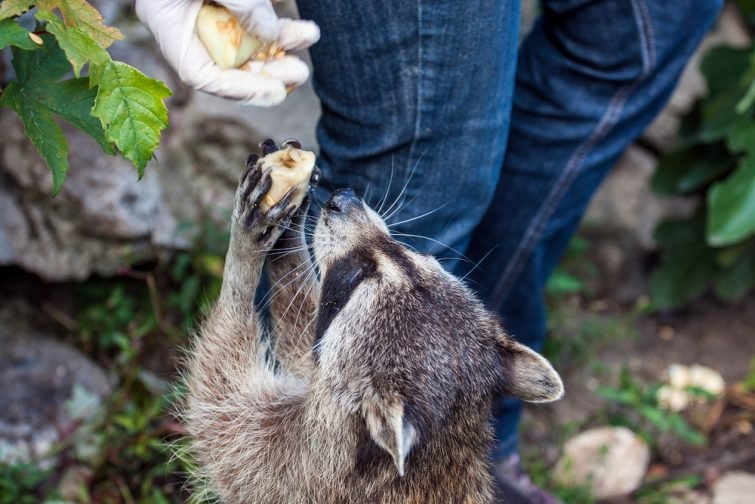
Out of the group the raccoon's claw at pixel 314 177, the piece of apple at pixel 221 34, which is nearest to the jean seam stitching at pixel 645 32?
the raccoon's claw at pixel 314 177

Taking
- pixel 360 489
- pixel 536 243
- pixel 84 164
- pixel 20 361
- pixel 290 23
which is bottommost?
pixel 20 361

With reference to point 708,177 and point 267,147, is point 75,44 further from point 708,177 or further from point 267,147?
point 708,177

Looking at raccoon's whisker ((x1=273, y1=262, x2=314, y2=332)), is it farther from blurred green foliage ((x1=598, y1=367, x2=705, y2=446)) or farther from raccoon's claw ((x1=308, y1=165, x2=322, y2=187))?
blurred green foliage ((x1=598, y1=367, x2=705, y2=446))

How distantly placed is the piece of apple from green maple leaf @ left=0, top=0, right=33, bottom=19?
449mm

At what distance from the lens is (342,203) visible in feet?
8.45

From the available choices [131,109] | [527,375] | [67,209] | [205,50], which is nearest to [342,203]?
[205,50]

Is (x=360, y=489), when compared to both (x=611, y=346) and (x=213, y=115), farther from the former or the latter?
(x=611, y=346)

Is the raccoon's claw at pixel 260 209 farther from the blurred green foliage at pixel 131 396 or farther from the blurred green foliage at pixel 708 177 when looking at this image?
the blurred green foliage at pixel 708 177

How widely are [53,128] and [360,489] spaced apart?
4.18ft

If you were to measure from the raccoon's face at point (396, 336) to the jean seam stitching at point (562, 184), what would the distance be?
2.31 feet

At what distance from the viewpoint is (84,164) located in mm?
3900

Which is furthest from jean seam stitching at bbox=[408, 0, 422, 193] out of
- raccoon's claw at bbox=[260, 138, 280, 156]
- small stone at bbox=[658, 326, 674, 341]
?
small stone at bbox=[658, 326, 674, 341]

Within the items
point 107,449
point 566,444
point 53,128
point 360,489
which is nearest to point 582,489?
point 566,444

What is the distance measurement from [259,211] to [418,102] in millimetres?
543
